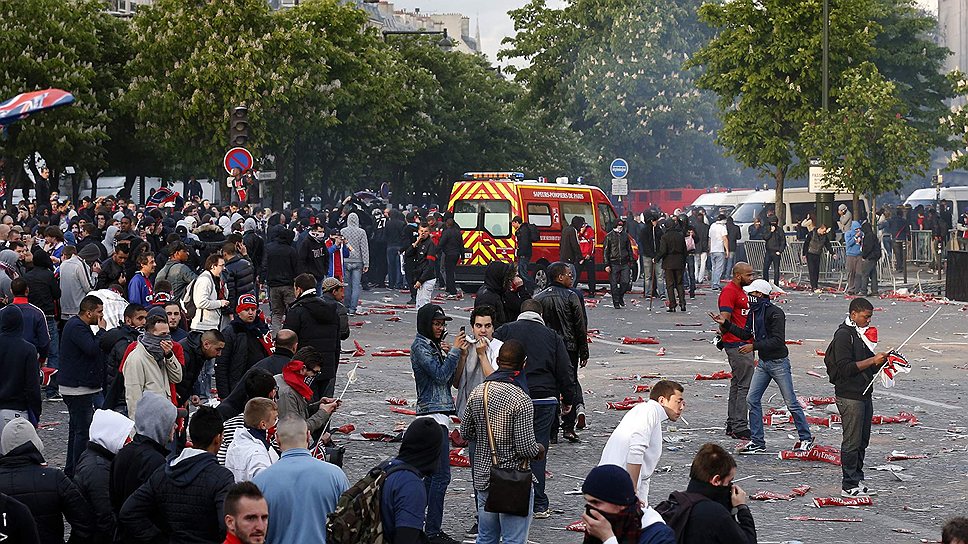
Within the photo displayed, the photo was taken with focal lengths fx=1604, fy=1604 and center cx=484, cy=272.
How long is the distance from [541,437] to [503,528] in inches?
73.3

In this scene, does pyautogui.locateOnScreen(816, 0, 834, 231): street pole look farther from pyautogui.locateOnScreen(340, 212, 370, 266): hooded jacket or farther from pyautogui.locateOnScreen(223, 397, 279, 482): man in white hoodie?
pyautogui.locateOnScreen(223, 397, 279, 482): man in white hoodie

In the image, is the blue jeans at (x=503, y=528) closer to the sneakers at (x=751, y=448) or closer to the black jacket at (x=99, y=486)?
the black jacket at (x=99, y=486)

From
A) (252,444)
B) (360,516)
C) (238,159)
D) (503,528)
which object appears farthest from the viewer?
(238,159)

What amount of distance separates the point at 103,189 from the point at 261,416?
179 feet

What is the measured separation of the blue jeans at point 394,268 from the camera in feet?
108

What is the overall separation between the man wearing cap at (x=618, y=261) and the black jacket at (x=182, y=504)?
2068 centimetres

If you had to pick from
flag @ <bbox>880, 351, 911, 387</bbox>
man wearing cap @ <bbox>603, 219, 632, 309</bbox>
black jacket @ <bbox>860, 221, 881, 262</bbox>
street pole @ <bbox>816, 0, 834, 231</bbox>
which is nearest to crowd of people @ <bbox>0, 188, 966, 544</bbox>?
flag @ <bbox>880, 351, 911, 387</bbox>

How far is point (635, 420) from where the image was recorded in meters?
8.60

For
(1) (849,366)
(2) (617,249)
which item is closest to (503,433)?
(1) (849,366)

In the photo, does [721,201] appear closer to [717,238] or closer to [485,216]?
[717,238]

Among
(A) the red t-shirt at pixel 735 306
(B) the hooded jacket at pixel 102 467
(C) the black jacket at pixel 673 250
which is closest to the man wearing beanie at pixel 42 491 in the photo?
(B) the hooded jacket at pixel 102 467

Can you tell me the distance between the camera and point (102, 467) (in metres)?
8.20

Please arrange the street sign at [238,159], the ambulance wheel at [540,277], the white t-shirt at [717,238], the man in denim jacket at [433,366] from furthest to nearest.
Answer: the white t-shirt at [717,238] → the ambulance wheel at [540,277] → the street sign at [238,159] → the man in denim jacket at [433,366]

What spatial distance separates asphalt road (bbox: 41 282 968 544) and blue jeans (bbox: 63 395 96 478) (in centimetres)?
75
